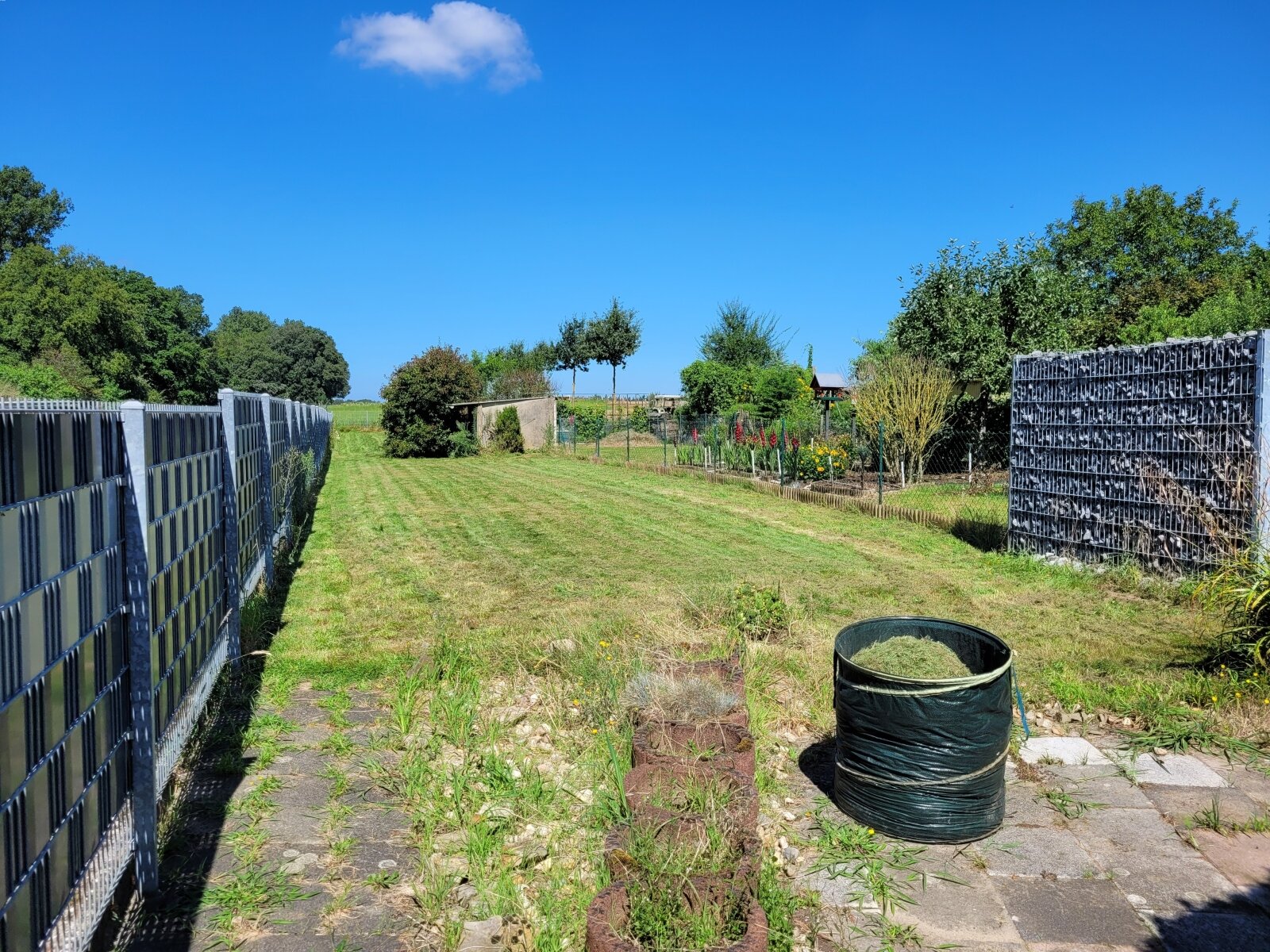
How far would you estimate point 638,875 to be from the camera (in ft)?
9.35

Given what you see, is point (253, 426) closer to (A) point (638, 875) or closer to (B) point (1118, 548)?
(A) point (638, 875)

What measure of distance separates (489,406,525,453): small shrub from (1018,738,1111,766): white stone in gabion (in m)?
29.0

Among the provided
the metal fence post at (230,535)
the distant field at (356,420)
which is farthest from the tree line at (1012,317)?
the distant field at (356,420)

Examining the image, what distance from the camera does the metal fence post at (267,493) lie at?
27.9 feet

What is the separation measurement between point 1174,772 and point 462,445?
2958 centimetres

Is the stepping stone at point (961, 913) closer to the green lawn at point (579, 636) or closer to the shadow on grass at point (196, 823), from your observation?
the green lawn at point (579, 636)

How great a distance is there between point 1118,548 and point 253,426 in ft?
29.3

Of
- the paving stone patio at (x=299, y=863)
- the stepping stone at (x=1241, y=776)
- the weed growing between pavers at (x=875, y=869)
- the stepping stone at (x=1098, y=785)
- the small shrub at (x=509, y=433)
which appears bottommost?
the weed growing between pavers at (x=875, y=869)

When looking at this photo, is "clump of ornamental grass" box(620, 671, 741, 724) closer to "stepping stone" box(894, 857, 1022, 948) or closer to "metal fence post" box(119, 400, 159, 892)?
"stepping stone" box(894, 857, 1022, 948)

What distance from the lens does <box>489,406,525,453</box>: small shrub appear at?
33.0 metres

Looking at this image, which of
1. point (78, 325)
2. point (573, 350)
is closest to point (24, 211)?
point (78, 325)

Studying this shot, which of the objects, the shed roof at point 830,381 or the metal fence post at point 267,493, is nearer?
the metal fence post at point 267,493

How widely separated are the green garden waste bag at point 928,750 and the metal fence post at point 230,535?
13.6ft

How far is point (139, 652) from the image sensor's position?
313 cm
